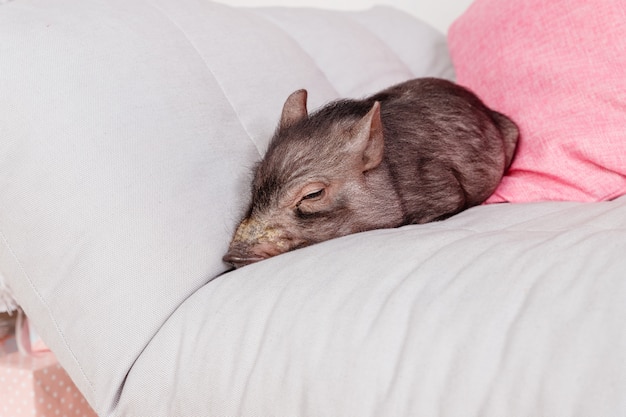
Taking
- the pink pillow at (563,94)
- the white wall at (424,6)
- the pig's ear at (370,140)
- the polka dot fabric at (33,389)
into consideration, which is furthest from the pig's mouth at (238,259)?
the white wall at (424,6)

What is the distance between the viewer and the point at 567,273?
0.97 meters

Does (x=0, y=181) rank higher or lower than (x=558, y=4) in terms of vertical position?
higher

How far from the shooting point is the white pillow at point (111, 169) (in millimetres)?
1298

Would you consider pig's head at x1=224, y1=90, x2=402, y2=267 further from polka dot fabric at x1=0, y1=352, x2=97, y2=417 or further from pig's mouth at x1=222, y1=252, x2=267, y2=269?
polka dot fabric at x1=0, y1=352, x2=97, y2=417

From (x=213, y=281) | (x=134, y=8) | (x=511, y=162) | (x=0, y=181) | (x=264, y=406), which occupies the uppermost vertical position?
(x=134, y=8)

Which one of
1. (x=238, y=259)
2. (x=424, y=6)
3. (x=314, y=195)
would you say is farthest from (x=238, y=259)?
(x=424, y=6)

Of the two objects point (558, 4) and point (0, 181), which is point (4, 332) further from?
point (558, 4)

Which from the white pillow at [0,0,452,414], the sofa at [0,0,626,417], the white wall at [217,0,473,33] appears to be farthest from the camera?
the white wall at [217,0,473,33]

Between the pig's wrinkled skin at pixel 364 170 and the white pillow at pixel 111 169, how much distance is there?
9cm

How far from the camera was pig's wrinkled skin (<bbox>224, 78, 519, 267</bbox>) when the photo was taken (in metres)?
1.48

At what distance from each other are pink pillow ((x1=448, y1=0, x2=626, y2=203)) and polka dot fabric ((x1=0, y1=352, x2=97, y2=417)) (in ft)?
3.87

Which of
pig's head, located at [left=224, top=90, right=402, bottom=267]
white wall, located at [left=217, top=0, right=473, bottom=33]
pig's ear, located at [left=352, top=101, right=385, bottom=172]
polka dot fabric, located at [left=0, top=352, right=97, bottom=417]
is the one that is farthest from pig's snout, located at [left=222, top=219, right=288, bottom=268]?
white wall, located at [left=217, top=0, right=473, bottom=33]

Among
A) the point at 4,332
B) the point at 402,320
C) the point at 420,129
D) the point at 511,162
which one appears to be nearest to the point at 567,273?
the point at 402,320

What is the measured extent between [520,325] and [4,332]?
4.64 feet
